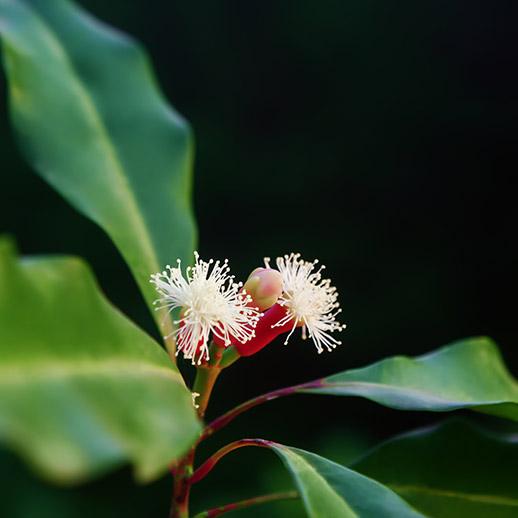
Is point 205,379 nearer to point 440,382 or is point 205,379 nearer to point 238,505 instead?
point 238,505

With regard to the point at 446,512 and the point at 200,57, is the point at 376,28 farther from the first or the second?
the point at 446,512

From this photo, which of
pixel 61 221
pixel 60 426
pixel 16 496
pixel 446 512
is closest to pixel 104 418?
pixel 60 426

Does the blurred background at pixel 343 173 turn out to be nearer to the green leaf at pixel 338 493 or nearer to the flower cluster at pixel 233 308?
the flower cluster at pixel 233 308

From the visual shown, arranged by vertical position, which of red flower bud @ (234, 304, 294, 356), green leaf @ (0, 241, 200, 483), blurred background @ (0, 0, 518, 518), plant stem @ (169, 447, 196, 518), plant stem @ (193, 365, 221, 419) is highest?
green leaf @ (0, 241, 200, 483)

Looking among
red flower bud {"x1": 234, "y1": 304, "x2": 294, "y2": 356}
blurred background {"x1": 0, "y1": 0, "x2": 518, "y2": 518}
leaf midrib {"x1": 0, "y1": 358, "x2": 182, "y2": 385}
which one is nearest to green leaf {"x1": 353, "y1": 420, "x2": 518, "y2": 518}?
red flower bud {"x1": 234, "y1": 304, "x2": 294, "y2": 356}

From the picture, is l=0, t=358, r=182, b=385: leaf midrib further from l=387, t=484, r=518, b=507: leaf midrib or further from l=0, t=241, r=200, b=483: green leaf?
l=387, t=484, r=518, b=507: leaf midrib
